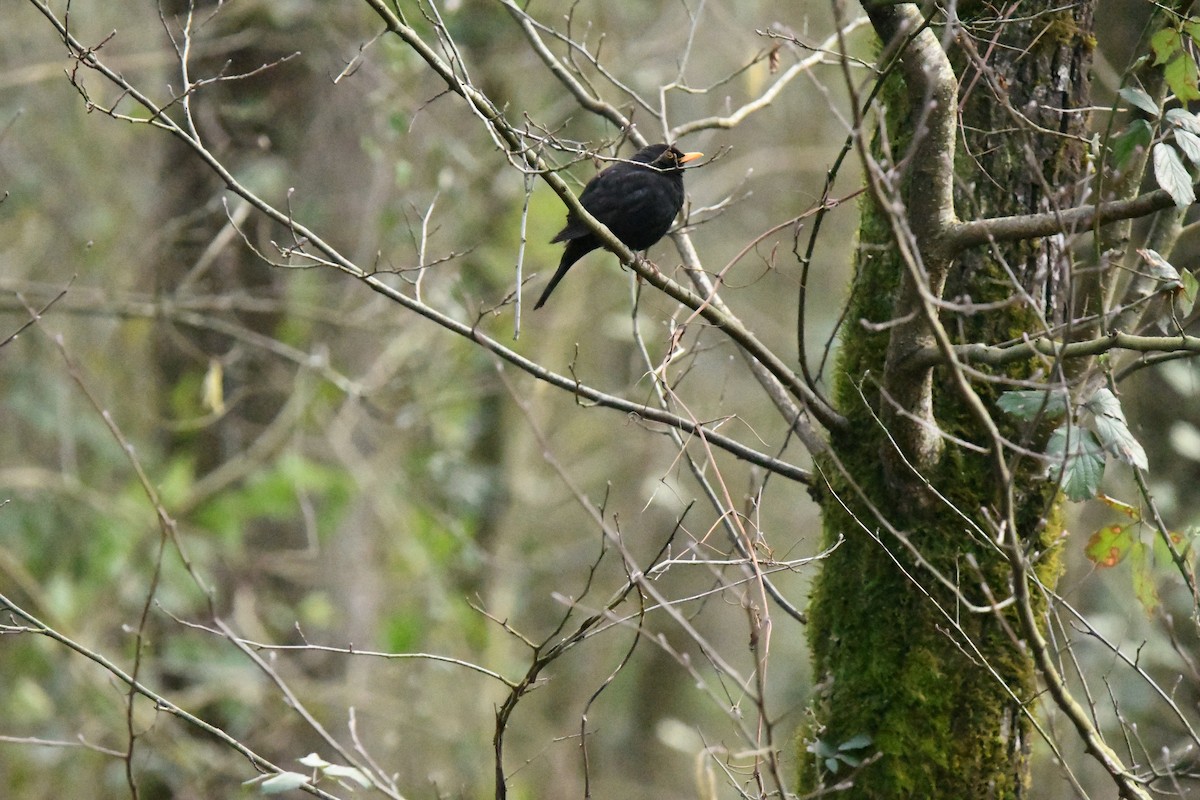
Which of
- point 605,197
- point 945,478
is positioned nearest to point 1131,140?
point 945,478

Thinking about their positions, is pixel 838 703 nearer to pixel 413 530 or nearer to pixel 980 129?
pixel 980 129

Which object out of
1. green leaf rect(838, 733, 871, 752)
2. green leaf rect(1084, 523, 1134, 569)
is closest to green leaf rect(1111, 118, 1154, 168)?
green leaf rect(1084, 523, 1134, 569)

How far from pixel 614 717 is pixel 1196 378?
10.1 m

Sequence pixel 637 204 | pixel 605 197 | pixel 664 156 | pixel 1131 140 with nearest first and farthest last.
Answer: pixel 1131 140, pixel 664 156, pixel 637 204, pixel 605 197

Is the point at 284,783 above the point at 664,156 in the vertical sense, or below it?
below

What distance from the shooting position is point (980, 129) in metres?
2.98

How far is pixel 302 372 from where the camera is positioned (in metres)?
6.69

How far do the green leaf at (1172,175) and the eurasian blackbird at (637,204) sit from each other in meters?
2.42

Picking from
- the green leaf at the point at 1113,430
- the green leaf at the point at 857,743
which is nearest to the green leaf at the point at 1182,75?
the green leaf at the point at 1113,430

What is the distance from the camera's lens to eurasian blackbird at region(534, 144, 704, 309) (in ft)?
15.4


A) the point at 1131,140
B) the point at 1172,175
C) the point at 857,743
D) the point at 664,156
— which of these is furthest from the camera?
the point at 664,156

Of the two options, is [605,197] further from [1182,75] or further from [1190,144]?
[1190,144]

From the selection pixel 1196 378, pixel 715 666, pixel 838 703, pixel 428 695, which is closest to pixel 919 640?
pixel 838 703

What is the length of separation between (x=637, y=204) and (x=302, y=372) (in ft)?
9.06
